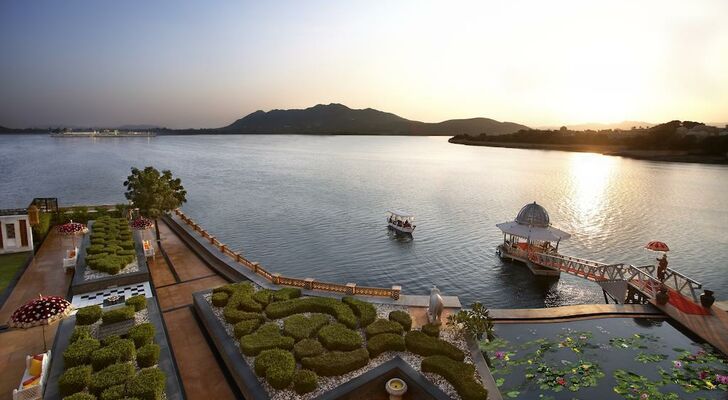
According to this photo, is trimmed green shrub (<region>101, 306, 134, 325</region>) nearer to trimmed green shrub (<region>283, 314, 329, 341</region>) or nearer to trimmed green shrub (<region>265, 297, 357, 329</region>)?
trimmed green shrub (<region>265, 297, 357, 329</region>)

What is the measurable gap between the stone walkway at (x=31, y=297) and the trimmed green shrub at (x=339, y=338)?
36.4 ft

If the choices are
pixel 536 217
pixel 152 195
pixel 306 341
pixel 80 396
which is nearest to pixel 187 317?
pixel 306 341

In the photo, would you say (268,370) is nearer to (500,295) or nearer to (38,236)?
(500,295)

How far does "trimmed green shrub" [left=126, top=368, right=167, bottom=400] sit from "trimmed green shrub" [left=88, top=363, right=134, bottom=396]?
0.34 meters

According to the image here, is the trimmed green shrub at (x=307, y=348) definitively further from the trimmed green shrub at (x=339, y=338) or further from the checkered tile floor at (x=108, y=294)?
the checkered tile floor at (x=108, y=294)

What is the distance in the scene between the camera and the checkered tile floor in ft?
65.8

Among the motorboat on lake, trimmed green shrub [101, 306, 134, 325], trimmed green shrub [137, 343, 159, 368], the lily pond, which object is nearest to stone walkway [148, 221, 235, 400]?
trimmed green shrub [137, 343, 159, 368]

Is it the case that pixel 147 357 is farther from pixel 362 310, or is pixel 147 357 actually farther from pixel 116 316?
pixel 362 310

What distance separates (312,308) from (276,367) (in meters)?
5.22

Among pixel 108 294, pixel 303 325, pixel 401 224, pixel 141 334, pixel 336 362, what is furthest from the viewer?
pixel 401 224

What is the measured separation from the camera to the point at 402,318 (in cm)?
1752

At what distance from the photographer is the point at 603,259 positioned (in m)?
38.4

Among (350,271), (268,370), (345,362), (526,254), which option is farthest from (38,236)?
(526,254)

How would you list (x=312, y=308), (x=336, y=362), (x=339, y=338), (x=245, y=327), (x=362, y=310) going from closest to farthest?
(x=336, y=362) < (x=339, y=338) < (x=245, y=327) < (x=362, y=310) < (x=312, y=308)
